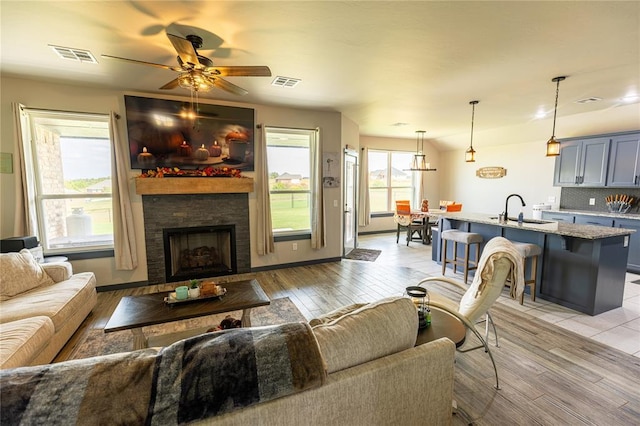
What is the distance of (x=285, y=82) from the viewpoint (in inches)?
143

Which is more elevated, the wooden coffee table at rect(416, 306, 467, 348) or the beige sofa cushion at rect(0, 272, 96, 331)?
the wooden coffee table at rect(416, 306, 467, 348)

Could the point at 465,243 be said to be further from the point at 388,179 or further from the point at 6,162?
the point at 6,162

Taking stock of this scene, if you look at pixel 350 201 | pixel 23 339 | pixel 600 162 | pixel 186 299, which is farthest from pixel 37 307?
pixel 600 162

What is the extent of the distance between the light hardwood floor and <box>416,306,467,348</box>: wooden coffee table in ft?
2.11

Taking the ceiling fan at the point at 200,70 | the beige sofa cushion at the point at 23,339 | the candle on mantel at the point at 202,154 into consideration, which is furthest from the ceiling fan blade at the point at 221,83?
the beige sofa cushion at the point at 23,339

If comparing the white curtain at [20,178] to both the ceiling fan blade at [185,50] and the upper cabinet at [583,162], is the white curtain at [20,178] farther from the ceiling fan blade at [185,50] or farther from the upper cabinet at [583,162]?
the upper cabinet at [583,162]

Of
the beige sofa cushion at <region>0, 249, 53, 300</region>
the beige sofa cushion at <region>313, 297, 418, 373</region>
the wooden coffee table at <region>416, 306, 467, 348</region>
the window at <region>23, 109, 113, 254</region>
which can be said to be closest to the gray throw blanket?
the beige sofa cushion at <region>313, 297, 418, 373</region>

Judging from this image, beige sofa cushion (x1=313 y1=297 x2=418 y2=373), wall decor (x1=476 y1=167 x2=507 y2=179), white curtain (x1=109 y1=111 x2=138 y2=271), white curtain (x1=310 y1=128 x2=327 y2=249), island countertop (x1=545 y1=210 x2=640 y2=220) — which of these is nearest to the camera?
beige sofa cushion (x1=313 y1=297 x2=418 y2=373)

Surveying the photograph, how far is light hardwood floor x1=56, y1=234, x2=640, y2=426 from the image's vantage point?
1903 millimetres

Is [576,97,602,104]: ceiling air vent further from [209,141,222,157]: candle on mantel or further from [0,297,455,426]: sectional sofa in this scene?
[209,141,222,157]: candle on mantel

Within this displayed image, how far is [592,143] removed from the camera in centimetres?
546

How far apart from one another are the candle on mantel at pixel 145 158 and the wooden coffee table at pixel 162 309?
223cm

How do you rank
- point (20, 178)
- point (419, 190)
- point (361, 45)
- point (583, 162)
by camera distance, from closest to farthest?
point (361, 45), point (20, 178), point (583, 162), point (419, 190)

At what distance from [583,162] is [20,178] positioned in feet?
30.0
